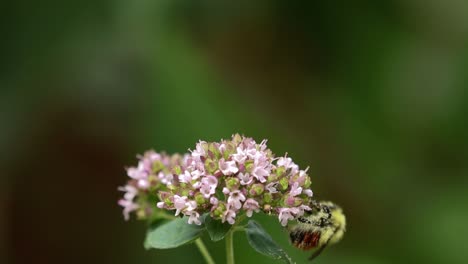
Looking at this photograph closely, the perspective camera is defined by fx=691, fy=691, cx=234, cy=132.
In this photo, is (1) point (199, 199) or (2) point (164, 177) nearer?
(1) point (199, 199)

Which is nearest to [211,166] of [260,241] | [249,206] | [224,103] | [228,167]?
[228,167]

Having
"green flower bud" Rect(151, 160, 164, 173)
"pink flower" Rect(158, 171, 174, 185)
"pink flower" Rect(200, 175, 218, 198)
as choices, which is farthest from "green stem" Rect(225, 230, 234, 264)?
"green flower bud" Rect(151, 160, 164, 173)

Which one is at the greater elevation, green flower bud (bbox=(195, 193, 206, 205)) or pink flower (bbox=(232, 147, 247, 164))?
pink flower (bbox=(232, 147, 247, 164))

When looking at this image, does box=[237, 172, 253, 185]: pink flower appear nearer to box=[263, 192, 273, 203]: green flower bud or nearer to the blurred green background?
box=[263, 192, 273, 203]: green flower bud

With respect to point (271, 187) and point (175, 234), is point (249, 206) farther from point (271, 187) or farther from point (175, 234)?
point (175, 234)
